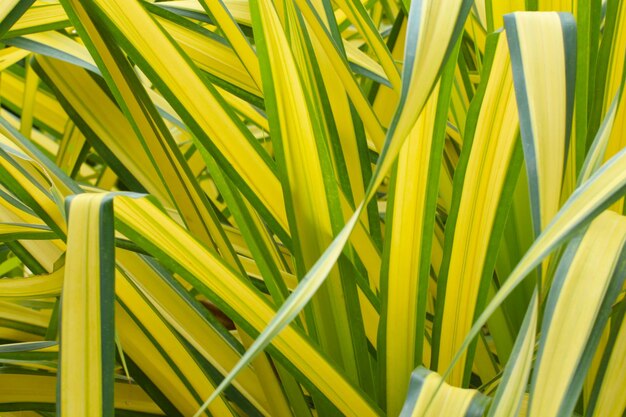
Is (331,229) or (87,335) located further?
(331,229)

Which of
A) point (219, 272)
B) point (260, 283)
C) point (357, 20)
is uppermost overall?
point (357, 20)

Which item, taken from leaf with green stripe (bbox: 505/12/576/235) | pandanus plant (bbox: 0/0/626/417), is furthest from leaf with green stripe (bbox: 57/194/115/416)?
leaf with green stripe (bbox: 505/12/576/235)

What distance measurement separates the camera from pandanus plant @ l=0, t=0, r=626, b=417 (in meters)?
0.37

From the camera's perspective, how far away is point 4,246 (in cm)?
72

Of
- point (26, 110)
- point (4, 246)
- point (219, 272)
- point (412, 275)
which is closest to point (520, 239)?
point (412, 275)

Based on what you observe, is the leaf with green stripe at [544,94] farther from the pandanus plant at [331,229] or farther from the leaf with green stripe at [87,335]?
the leaf with green stripe at [87,335]

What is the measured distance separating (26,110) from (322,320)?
61cm

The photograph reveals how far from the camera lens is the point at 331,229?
1.65 ft

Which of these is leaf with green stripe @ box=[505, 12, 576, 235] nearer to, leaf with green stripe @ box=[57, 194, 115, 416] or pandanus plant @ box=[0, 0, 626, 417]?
pandanus plant @ box=[0, 0, 626, 417]

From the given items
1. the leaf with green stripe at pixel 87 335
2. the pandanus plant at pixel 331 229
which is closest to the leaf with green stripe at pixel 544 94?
the pandanus plant at pixel 331 229

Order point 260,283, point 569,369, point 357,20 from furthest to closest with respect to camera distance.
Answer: point 260,283
point 357,20
point 569,369

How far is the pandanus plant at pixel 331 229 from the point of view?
37cm

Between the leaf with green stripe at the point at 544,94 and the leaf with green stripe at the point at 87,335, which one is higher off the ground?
the leaf with green stripe at the point at 544,94

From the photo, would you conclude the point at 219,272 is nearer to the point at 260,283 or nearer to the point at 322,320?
the point at 322,320
